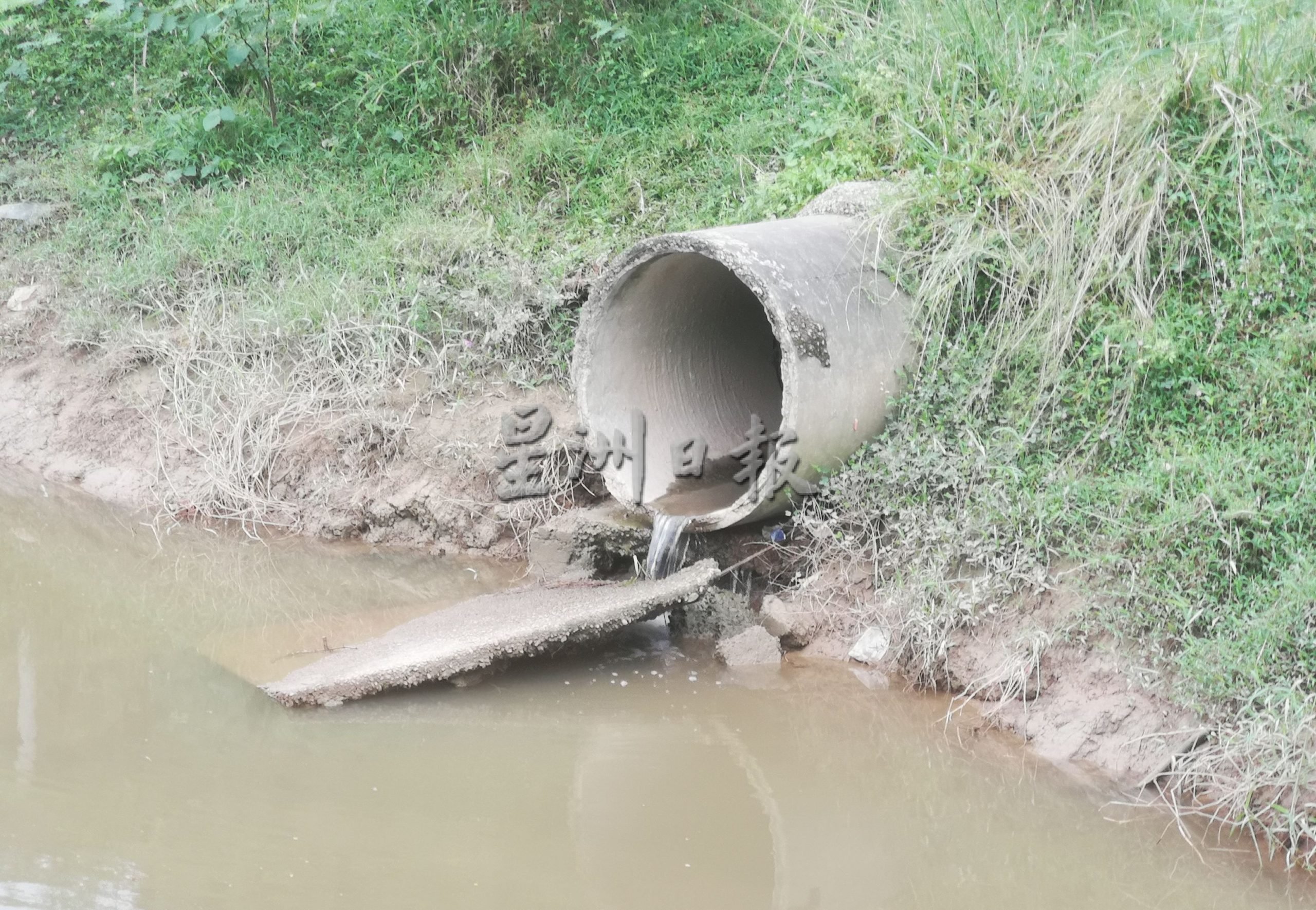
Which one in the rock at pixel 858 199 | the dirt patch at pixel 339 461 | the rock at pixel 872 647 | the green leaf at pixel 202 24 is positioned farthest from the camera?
the green leaf at pixel 202 24

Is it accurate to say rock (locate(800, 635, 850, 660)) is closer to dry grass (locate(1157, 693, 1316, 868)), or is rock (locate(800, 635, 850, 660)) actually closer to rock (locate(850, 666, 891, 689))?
rock (locate(850, 666, 891, 689))

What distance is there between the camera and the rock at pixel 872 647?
16.4 ft

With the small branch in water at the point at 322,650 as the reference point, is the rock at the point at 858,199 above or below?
above

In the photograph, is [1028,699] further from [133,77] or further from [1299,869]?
[133,77]

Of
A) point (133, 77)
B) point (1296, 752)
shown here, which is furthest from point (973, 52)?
point (133, 77)

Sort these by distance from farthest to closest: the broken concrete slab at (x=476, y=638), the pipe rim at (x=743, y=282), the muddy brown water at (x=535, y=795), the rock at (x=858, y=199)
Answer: the rock at (x=858, y=199) → the pipe rim at (x=743, y=282) → the broken concrete slab at (x=476, y=638) → the muddy brown water at (x=535, y=795)

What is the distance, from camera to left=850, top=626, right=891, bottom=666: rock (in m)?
4.99

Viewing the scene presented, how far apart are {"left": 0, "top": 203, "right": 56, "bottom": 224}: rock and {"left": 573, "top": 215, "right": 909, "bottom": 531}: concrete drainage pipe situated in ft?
15.8

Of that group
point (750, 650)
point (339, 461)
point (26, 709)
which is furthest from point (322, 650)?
point (750, 650)

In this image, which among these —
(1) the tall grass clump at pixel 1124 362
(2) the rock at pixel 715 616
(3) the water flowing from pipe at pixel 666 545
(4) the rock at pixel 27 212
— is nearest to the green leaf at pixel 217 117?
(4) the rock at pixel 27 212

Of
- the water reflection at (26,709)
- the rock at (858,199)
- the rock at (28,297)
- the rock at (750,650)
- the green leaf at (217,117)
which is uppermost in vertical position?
the rock at (858,199)

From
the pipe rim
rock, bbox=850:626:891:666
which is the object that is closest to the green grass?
the pipe rim

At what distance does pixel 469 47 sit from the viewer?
26.2 feet

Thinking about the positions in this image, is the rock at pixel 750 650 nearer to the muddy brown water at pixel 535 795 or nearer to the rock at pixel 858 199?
the muddy brown water at pixel 535 795
